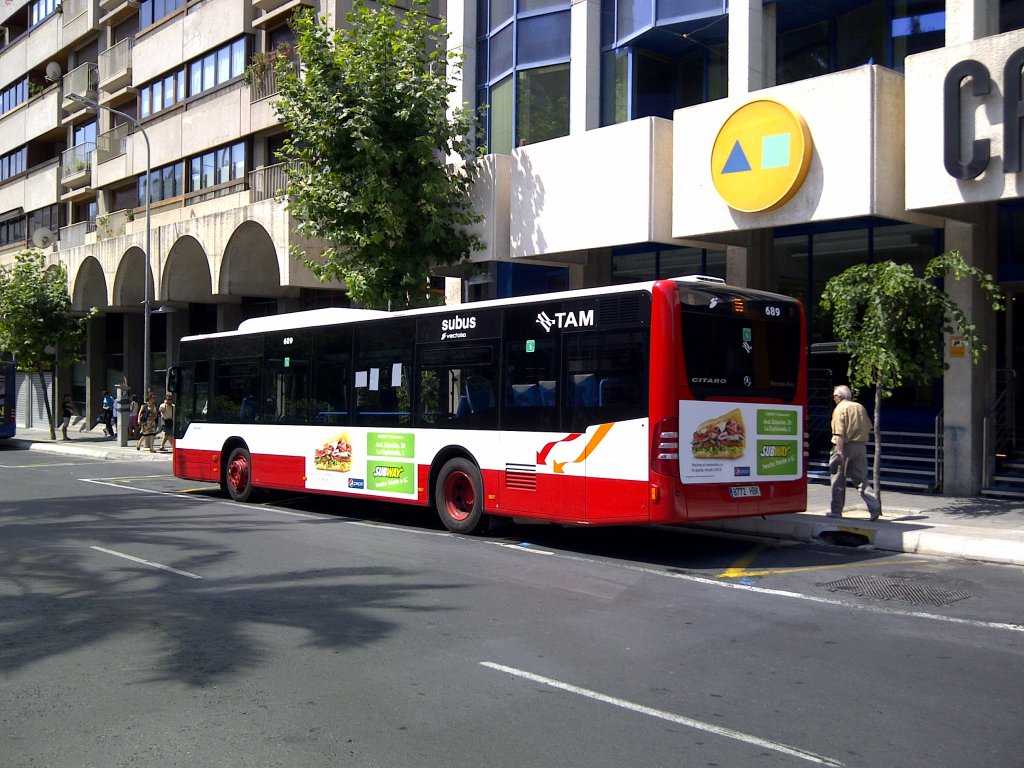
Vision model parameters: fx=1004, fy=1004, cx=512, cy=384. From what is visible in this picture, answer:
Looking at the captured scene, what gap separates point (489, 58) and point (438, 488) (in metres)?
12.9

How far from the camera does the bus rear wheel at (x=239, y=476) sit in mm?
17016

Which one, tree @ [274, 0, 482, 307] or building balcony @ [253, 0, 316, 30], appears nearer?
tree @ [274, 0, 482, 307]

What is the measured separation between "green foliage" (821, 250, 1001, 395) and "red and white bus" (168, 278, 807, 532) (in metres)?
1.56

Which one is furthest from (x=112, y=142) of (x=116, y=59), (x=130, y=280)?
(x=130, y=280)

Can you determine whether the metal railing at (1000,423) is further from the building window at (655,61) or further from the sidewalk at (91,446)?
Result: the sidewalk at (91,446)

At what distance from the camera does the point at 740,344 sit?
11398 mm

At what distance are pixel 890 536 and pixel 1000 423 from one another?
542 cm

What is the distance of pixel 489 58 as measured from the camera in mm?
22875

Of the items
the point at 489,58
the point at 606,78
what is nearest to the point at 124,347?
the point at 489,58

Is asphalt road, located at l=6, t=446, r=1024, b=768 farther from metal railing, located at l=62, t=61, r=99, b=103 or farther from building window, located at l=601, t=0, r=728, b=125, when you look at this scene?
metal railing, located at l=62, t=61, r=99, b=103

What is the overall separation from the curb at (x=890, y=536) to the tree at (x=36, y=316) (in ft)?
95.3

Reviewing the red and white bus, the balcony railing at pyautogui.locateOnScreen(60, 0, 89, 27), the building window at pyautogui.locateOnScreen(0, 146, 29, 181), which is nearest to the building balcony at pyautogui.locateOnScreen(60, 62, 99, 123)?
the balcony railing at pyautogui.locateOnScreen(60, 0, 89, 27)

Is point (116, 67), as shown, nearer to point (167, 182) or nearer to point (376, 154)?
point (167, 182)

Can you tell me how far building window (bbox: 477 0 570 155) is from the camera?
21.0m
